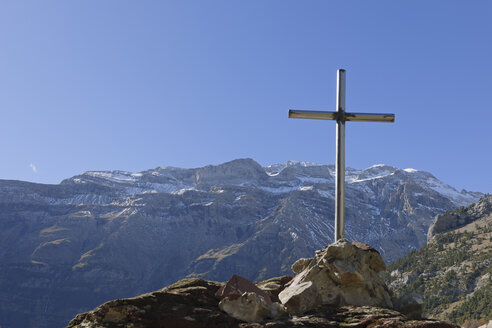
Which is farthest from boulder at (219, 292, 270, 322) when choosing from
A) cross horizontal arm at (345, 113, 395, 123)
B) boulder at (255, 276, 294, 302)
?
cross horizontal arm at (345, 113, 395, 123)

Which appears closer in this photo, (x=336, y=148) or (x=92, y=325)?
(x=92, y=325)

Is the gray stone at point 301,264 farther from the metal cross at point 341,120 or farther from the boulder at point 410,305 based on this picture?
the boulder at point 410,305

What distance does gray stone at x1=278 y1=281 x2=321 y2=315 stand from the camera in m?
15.6

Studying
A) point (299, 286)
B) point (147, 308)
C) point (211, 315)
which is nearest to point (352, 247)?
point (299, 286)

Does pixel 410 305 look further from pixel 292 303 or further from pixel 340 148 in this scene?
pixel 340 148

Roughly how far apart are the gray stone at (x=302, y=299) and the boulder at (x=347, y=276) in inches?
12.4

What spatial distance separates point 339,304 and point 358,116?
7.52 metres

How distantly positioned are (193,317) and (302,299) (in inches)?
148

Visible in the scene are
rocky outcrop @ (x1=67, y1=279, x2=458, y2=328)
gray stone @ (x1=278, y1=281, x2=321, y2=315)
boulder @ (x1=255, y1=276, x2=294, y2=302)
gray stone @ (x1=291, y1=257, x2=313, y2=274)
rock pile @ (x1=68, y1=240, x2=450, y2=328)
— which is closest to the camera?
rocky outcrop @ (x1=67, y1=279, x2=458, y2=328)

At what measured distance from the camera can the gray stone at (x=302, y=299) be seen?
616 inches

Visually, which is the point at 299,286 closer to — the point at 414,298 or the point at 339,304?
the point at 339,304

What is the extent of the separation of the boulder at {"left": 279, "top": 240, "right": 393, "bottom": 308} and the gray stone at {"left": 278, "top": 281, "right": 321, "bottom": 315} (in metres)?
0.32

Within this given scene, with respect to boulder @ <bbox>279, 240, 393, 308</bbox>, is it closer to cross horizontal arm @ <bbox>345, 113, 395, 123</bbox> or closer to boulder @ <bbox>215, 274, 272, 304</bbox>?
boulder @ <bbox>215, 274, 272, 304</bbox>

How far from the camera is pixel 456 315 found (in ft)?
651
